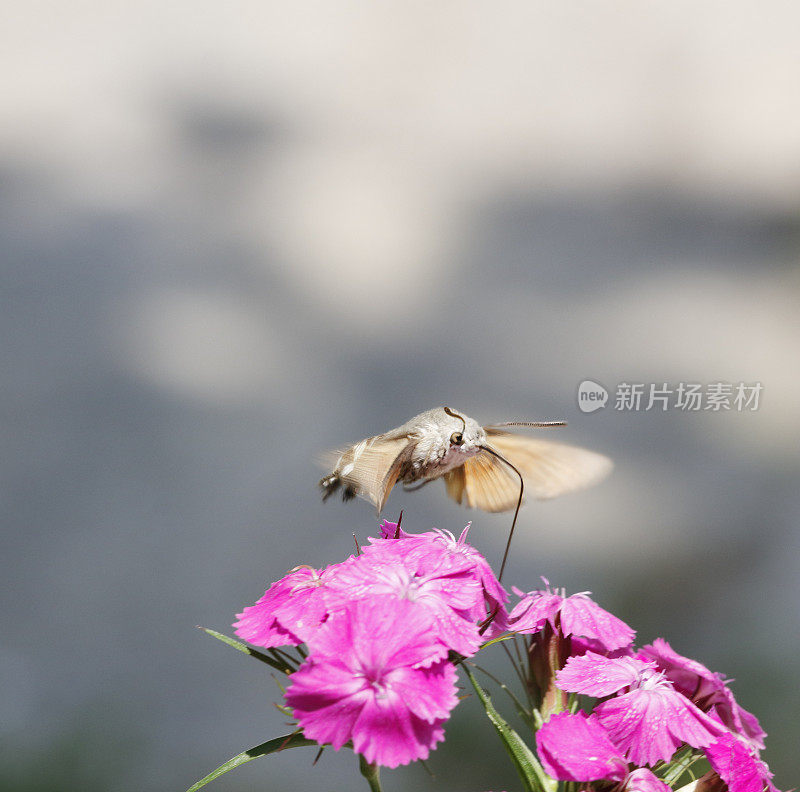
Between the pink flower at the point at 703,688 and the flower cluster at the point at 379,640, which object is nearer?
the flower cluster at the point at 379,640

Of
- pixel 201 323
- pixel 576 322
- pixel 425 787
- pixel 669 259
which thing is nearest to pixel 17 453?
pixel 201 323

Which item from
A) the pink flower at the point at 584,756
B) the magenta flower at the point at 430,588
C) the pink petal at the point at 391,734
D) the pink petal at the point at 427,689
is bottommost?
the pink flower at the point at 584,756

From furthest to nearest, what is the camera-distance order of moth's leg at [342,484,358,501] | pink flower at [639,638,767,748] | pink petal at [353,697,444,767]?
moth's leg at [342,484,358,501] → pink flower at [639,638,767,748] → pink petal at [353,697,444,767]

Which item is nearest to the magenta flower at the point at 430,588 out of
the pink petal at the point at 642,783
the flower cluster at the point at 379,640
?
the flower cluster at the point at 379,640

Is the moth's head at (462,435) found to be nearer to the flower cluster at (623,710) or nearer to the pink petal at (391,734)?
the flower cluster at (623,710)

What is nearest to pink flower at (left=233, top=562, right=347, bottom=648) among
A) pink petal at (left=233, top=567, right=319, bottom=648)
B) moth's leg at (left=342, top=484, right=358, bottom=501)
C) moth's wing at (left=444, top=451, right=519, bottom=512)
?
pink petal at (left=233, top=567, right=319, bottom=648)

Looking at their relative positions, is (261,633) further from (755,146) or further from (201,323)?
(755,146)

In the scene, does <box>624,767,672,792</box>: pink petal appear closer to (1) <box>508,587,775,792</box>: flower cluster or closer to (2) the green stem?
(1) <box>508,587,775,792</box>: flower cluster
